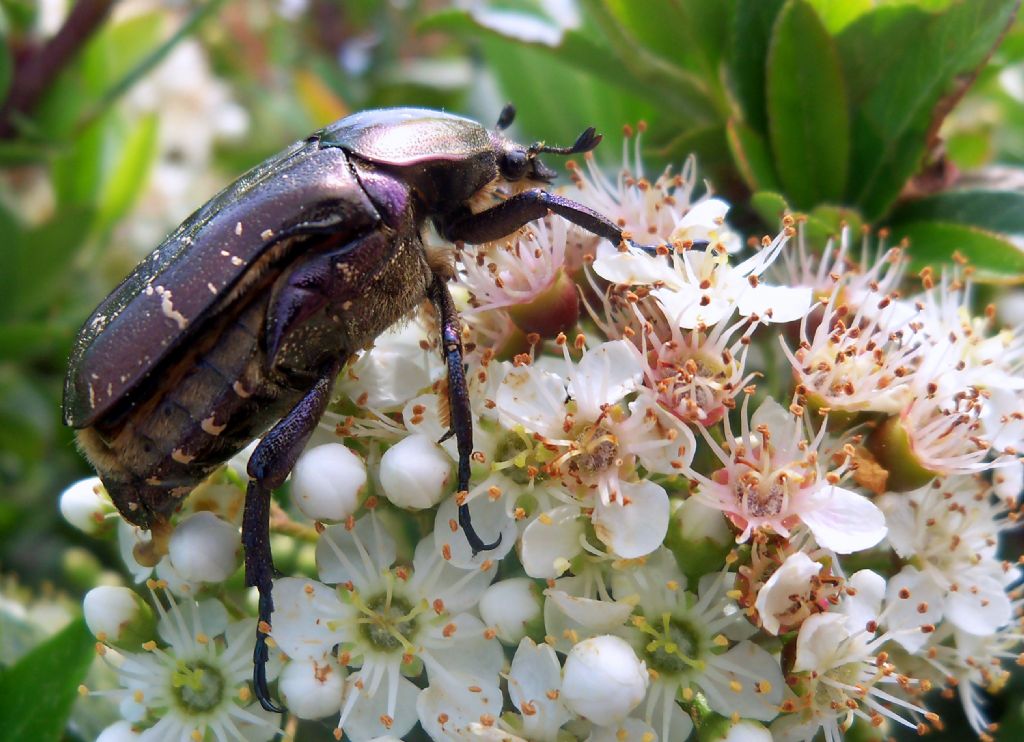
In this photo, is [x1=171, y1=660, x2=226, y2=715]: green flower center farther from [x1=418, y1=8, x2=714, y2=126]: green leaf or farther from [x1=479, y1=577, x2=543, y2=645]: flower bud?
Result: [x1=418, y1=8, x2=714, y2=126]: green leaf

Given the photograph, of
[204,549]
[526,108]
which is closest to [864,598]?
[204,549]

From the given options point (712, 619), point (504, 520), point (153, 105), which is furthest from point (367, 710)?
point (153, 105)

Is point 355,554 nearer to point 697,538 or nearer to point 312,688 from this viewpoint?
point 312,688

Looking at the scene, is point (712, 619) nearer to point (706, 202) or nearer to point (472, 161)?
point (706, 202)

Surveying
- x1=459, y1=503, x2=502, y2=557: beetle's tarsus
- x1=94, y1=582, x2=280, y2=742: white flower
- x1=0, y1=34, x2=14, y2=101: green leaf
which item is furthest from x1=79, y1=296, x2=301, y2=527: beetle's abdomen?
x1=0, y1=34, x2=14, y2=101: green leaf

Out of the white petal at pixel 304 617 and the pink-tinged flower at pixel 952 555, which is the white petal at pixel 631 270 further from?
the white petal at pixel 304 617

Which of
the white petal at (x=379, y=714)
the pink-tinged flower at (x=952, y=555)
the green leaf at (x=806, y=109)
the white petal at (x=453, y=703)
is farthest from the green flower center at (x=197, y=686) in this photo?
the green leaf at (x=806, y=109)
